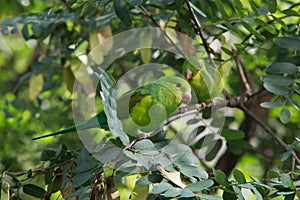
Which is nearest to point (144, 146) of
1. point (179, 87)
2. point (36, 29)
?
point (179, 87)

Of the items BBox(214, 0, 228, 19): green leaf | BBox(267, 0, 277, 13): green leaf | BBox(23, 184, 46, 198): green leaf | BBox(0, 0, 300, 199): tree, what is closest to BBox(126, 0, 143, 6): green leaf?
BBox(0, 0, 300, 199): tree

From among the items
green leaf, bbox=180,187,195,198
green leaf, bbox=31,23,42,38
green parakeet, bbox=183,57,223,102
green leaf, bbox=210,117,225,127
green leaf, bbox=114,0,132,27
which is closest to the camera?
green leaf, bbox=180,187,195,198

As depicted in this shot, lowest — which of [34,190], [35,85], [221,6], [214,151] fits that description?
[214,151]

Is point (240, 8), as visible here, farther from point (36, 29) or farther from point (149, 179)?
point (36, 29)

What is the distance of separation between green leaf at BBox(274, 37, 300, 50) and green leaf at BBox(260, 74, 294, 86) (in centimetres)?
6

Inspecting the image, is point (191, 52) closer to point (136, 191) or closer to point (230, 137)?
point (230, 137)

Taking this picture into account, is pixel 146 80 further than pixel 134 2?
Yes

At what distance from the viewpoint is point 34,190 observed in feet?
2.91

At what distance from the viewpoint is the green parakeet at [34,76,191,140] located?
92 centimetres

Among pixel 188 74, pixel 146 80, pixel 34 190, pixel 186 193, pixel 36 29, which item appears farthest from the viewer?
pixel 36 29

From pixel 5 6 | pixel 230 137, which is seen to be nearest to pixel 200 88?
pixel 230 137

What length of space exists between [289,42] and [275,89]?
108 millimetres

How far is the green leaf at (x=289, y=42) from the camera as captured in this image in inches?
42.3

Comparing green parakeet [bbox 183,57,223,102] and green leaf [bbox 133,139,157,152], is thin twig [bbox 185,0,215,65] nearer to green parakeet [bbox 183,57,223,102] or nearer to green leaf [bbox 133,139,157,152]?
green parakeet [bbox 183,57,223,102]
